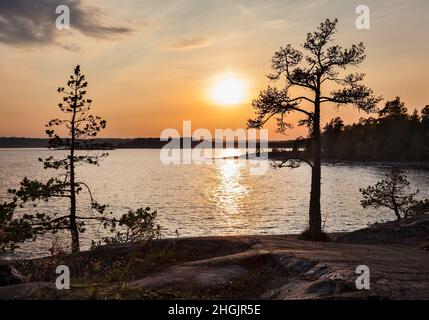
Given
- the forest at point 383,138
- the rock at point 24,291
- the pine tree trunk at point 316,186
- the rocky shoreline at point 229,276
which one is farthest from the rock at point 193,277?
the forest at point 383,138

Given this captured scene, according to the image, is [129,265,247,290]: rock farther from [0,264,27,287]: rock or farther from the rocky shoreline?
[0,264,27,287]: rock

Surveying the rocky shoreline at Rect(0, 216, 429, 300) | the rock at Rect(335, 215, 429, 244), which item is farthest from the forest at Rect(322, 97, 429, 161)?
the rocky shoreline at Rect(0, 216, 429, 300)

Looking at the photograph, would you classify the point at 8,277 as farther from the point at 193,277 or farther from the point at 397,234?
the point at 397,234

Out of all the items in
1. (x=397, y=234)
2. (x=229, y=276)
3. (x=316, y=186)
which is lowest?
(x=397, y=234)

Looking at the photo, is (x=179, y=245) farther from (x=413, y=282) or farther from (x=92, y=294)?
(x=413, y=282)

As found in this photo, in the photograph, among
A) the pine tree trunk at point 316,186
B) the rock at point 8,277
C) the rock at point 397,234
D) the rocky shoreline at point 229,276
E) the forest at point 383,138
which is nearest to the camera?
the rocky shoreline at point 229,276

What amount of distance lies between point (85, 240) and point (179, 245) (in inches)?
1078

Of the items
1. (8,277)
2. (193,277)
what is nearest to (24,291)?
(8,277)

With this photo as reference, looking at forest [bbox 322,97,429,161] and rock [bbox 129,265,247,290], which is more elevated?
forest [bbox 322,97,429,161]

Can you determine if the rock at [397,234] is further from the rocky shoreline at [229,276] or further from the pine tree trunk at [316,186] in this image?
the rocky shoreline at [229,276]

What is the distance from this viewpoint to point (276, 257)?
11.0 m

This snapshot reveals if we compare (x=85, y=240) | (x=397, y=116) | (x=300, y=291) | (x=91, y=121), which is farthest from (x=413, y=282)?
(x=397, y=116)

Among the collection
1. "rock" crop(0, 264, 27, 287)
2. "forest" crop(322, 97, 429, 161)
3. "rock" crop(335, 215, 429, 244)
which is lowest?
"rock" crop(335, 215, 429, 244)

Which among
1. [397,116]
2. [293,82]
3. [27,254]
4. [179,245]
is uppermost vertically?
[397,116]
